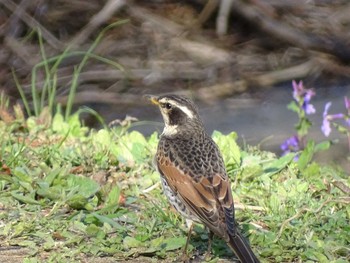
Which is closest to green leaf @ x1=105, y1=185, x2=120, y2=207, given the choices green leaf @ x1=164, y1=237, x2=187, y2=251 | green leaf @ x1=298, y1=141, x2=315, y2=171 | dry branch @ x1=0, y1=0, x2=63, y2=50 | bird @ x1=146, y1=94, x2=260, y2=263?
bird @ x1=146, y1=94, x2=260, y2=263

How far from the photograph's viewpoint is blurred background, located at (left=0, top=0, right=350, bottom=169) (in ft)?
38.9

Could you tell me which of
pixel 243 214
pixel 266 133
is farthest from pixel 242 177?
pixel 266 133

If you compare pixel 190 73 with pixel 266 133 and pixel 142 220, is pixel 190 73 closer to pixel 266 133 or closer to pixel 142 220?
pixel 266 133

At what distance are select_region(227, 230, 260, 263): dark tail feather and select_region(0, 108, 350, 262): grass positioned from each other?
0.37 metres

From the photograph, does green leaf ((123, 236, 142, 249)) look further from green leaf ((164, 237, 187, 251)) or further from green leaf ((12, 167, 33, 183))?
green leaf ((12, 167, 33, 183))

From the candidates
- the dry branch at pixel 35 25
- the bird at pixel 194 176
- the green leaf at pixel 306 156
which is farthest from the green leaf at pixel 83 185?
the dry branch at pixel 35 25

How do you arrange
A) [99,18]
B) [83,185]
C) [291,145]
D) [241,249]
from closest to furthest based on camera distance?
[241,249], [83,185], [291,145], [99,18]

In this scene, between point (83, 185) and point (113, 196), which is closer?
point (113, 196)

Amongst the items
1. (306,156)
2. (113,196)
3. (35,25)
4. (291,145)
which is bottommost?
(113,196)

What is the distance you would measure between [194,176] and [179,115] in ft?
2.72

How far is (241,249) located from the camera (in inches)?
261

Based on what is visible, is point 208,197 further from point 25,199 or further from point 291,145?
point 291,145

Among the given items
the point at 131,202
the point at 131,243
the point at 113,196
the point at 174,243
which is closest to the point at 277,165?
the point at 131,202

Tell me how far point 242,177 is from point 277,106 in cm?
300
